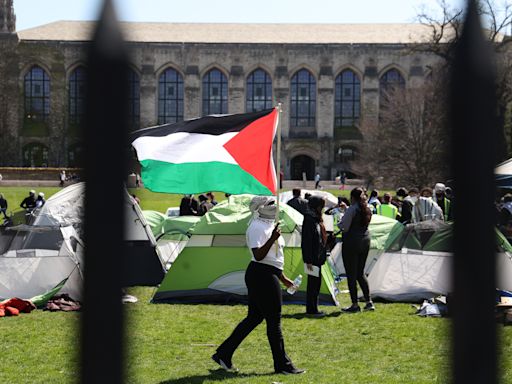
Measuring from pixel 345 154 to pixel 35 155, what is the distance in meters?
21.3

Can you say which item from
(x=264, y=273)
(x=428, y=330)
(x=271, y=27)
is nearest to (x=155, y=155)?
(x=264, y=273)

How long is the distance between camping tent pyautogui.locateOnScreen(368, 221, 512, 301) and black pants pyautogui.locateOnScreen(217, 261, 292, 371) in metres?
4.76

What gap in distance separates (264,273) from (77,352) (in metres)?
5.62

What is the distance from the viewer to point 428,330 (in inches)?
340

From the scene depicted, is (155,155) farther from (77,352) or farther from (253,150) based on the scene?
(77,352)

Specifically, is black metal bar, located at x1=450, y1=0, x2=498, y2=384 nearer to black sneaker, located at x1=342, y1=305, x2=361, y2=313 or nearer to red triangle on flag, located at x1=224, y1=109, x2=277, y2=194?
red triangle on flag, located at x1=224, y1=109, x2=277, y2=194

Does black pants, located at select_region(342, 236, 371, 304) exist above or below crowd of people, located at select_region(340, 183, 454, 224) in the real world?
below

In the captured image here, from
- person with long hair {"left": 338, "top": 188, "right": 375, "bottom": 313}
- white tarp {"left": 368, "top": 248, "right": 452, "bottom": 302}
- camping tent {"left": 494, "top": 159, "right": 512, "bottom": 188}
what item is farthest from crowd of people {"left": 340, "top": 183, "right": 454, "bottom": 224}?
person with long hair {"left": 338, "top": 188, "right": 375, "bottom": 313}

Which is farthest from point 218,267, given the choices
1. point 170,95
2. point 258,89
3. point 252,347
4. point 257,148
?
point 170,95

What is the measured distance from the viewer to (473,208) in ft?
2.91

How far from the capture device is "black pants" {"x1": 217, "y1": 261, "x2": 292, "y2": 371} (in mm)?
6426

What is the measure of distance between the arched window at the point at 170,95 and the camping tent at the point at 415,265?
49539 mm

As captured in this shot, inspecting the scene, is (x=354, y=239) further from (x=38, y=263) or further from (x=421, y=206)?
(x=38, y=263)

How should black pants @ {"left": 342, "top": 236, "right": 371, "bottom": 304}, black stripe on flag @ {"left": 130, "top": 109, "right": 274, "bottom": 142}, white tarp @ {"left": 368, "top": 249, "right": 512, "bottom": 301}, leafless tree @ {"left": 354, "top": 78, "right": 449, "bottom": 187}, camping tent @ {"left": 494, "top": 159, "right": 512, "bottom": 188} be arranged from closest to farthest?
black stripe on flag @ {"left": 130, "top": 109, "right": 274, "bottom": 142}, black pants @ {"left": 342, "top": 236, "right": 371, "bottom": 304}, white tarp @ {"left": 368, "top": 249, "right": 512, "bottom": 301}, camping tent @ {"left": 494, "top": 159, "right": 512, "bottom": 188}, leafless tree @ {"left": 354, "top": 78, "right": 449, "bottom": 187}
